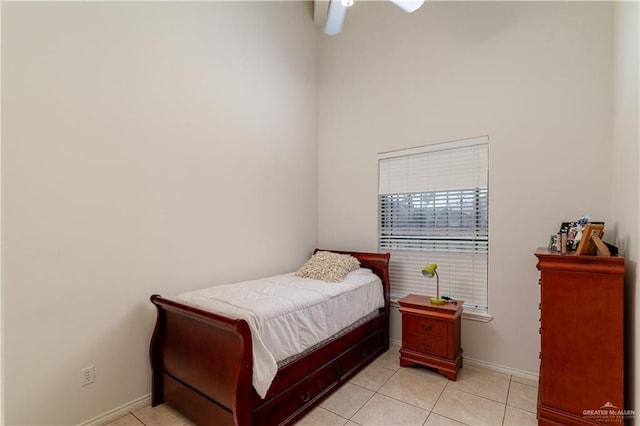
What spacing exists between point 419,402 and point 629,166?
204 centimetres

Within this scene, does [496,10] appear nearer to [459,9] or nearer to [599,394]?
[459,9]

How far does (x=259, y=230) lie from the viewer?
320cm

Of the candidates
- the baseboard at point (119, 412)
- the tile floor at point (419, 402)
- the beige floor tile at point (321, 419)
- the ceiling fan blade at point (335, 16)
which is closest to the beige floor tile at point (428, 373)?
the tile floor at point (419, 402)

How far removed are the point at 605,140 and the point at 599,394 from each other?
69.1 inches

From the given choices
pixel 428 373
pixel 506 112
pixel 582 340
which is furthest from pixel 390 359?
pixel 506 112

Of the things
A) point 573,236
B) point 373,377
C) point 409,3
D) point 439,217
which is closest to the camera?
point 409,3

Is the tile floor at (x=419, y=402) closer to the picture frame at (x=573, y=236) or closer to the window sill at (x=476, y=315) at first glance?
the window sill at (x=476, y=315)

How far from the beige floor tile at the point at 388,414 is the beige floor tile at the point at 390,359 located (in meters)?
0.57

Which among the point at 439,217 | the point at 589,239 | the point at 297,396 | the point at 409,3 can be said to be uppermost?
the point at 409,3

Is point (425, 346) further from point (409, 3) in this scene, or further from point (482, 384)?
point (409, 3)

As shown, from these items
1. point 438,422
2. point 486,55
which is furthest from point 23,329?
point 486,55

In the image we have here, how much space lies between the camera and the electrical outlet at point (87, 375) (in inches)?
78.7

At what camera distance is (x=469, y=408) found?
2.19 metres

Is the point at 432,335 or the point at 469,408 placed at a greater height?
the point at 432,335
